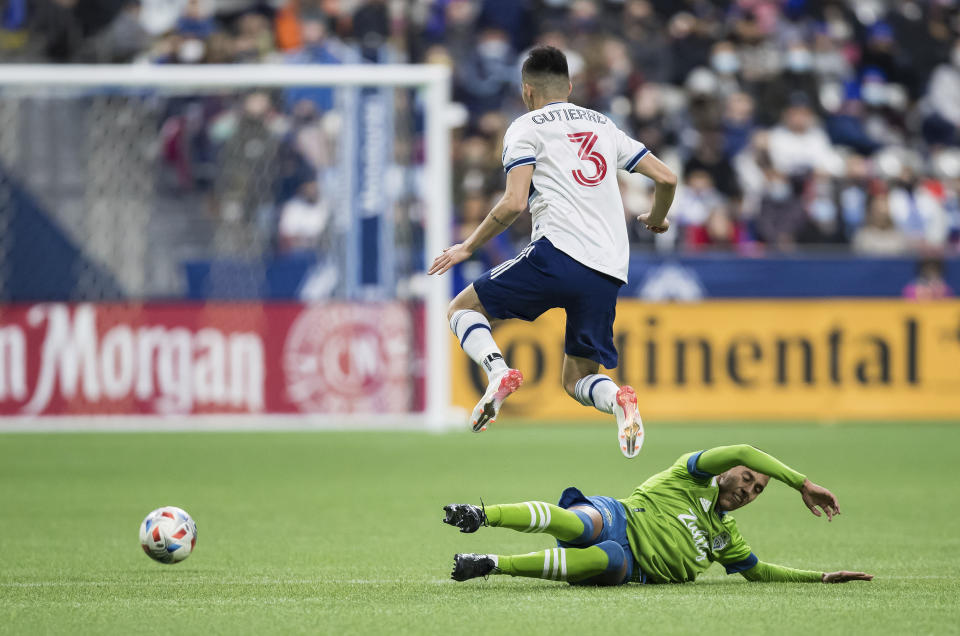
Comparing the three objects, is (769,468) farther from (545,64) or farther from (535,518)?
(545,64)

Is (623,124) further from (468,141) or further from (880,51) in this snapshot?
(880,51)

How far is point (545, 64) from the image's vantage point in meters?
7.15

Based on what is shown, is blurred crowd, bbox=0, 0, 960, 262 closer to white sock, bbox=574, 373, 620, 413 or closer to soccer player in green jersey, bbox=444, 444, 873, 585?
white sock, bbox=574, 373, 620, 413

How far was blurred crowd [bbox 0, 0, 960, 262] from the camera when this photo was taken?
1839cm

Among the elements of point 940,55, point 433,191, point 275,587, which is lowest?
point 275,587

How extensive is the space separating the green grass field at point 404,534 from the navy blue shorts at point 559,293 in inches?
48.9

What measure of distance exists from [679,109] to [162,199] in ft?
24.6

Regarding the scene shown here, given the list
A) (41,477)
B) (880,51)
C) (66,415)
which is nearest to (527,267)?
(41,477)

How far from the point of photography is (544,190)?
23.6 feet

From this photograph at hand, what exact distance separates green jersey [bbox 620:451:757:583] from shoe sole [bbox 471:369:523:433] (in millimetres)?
743

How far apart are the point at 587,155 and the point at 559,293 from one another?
0.68 m

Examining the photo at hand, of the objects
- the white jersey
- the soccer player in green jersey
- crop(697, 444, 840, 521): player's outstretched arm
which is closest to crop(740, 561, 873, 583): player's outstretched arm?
the soccer player in green jersey

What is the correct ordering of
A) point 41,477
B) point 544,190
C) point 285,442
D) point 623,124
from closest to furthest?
1. point 544,190
2. point 41,477
3. point 285,442
4. point 623,124

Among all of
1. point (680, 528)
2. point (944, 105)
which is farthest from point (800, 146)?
point (680, 528)
